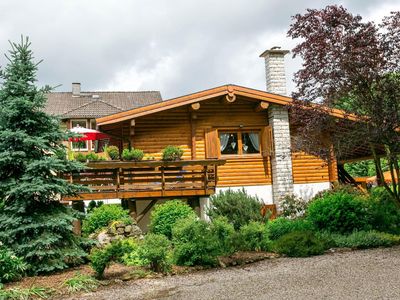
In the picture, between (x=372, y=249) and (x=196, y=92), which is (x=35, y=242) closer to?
(x=372, y=249)

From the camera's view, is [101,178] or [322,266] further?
[101,178]

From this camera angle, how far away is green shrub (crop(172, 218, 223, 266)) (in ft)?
29.1

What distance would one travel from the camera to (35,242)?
8.80 metres

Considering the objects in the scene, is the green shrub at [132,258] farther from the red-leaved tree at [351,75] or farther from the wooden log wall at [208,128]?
the wooden log wall at [208,128]

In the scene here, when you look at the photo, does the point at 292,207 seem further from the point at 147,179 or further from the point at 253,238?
the point at 253,238

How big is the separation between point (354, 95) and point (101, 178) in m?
7.80

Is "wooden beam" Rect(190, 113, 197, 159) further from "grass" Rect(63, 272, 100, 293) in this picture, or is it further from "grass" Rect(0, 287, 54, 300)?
"grass" Rect(0, 287, 54, 300)

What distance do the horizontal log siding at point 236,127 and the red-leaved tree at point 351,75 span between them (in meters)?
5.83

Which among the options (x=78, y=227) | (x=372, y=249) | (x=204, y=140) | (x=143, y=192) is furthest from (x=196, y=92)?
(x=372, y=249)

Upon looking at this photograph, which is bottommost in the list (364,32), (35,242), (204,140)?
(35,242)

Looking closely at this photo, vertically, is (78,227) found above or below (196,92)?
below

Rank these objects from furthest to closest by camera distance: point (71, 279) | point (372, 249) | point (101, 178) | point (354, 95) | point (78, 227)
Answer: point (101, 178) < point (78, 227) < point (354, 95) < point (372, 249) < point (71, 279)

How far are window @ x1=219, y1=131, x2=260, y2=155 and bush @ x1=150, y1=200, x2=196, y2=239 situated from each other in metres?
4.97

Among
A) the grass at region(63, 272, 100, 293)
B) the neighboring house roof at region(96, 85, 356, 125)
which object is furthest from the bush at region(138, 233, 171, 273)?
the neighboring house roof at region(96, 85, 356, 125)
